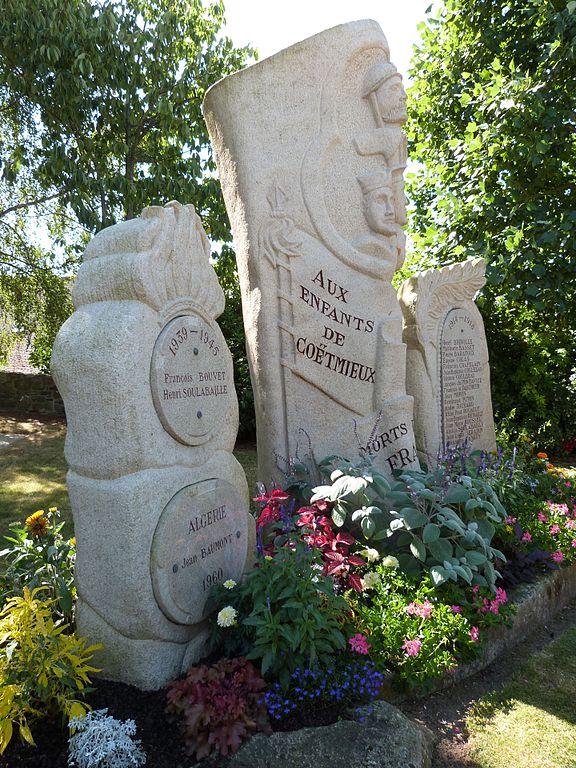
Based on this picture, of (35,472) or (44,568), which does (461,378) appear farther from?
(35,472)

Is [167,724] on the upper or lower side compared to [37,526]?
lower

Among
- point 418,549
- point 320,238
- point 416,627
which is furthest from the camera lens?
point 320,238

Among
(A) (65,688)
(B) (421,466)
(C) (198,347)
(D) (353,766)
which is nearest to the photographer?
(D) (353,766)

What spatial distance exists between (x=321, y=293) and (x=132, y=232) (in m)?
1.79

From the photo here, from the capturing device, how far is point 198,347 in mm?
2635

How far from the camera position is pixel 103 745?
1.89 m

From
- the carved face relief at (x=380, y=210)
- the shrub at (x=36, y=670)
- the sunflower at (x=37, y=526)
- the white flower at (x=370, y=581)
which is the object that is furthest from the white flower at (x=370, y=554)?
the carved face relief at (x=380, y=210)

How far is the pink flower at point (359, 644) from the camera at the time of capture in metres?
2.45

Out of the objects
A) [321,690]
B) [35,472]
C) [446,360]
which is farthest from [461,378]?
[35,472]

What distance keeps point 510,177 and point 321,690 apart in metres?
6.59

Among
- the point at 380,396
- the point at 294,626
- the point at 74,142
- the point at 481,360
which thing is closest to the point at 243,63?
the point at 74,142

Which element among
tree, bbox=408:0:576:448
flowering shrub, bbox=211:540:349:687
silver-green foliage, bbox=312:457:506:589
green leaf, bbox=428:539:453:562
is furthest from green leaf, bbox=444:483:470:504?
tree, bbox=408:0:576:448

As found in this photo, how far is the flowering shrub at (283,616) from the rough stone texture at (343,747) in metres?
0.23

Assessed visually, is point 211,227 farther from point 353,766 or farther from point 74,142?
point 353,766
